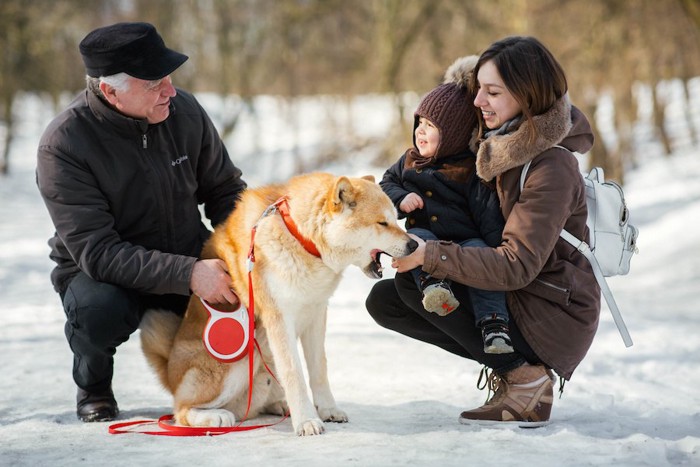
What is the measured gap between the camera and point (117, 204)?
3609 mm

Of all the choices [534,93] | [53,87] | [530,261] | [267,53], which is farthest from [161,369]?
[267,53]

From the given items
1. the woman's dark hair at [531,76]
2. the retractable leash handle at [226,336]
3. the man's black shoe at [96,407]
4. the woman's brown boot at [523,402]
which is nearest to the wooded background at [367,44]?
the woman's dark hair at [531,76]

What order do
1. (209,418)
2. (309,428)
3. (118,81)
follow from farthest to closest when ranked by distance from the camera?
(118,81) → (209,418) → (309,428)

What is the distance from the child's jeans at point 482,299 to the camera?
125 inches

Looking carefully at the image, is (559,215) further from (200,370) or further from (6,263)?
(6,263)

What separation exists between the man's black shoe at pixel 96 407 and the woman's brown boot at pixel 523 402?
1636 mm

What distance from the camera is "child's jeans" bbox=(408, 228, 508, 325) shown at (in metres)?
3.17

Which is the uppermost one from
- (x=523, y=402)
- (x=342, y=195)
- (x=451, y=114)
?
(x=451, y=114)

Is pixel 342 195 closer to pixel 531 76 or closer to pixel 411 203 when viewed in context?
pixel 411 203

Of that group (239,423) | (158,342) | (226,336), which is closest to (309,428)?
(239,423)

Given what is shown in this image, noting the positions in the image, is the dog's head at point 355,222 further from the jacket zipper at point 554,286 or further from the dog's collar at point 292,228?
the jacket zipper at point 554,286

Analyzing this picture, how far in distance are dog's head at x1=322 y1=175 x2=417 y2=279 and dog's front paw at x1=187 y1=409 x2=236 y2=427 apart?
0.83 metres

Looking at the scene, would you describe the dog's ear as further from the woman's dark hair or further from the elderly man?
the woman's dark hair

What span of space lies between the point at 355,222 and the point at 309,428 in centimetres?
88
